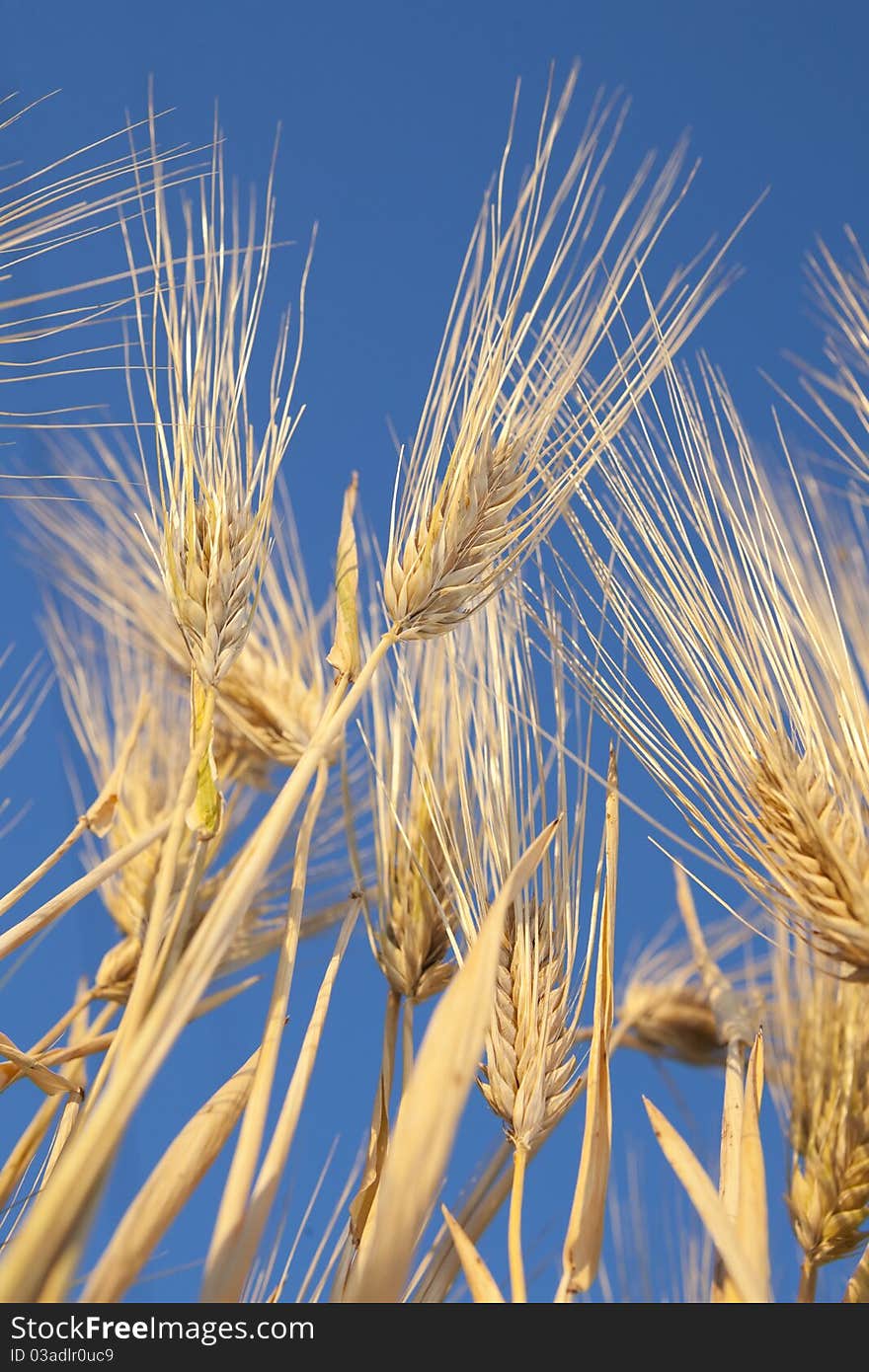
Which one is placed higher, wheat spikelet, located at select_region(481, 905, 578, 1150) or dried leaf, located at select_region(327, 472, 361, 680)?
dried leaf, located at select_region(327, 472, 361, 680)

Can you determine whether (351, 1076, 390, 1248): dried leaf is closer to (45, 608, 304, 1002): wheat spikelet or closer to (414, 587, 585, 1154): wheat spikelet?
(414, 587, 585, 1154): wheat spikelet

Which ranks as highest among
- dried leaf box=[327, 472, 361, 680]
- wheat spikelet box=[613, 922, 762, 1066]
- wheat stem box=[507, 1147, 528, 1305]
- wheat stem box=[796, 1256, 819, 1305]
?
dried leaf box=[327, 472, 361, 680]

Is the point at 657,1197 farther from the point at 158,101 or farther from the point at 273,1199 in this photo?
the point at 158,101

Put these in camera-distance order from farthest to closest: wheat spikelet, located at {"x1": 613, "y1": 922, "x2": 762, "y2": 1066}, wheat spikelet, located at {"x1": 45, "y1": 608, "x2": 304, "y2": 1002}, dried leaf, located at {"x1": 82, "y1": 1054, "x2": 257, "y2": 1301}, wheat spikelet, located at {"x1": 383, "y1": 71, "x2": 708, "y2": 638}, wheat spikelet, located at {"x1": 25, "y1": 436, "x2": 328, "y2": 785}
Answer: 1. wheat spikelet, located at {"x1": 613, "y1": 922, "x2": 762, "y2": 1066}
2. wheat spikelet, located at {"x1": 25, "y1": 436, "x2": 328, "y2": 785}
3. wheat spikelet, located at {"x1": 45, "y1": 608, "x2": 304, "y2": 1002}
4. wheat spikelet, located at {"x1": 383, "y1": 71, "x2": 708, "y2": 638}
5. dried leaf, located at {"x1": 82, "y1": 1054, "x2": 257, "y2": 1301}

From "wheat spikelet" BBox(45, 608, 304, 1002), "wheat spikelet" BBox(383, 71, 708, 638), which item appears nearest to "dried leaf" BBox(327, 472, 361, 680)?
"wheat spikelet" BBox(383, 71, 708, 638)

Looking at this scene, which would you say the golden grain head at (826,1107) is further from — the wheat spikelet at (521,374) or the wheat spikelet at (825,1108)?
A: the wheat spikelet at (521,374)

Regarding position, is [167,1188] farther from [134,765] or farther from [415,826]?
[134,765]

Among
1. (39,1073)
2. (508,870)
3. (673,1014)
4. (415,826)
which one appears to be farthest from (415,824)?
(673,1014)
